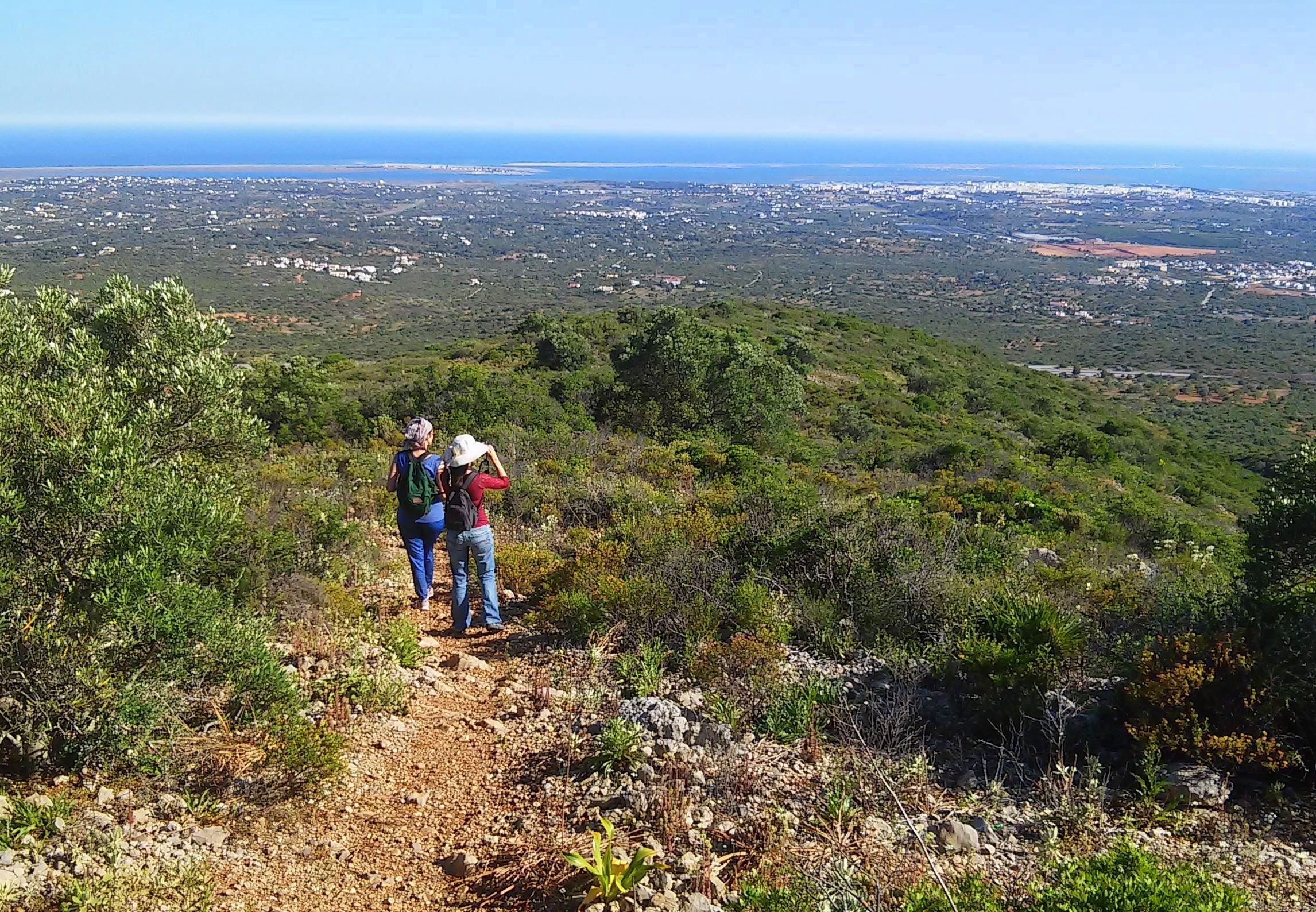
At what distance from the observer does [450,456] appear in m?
5.52

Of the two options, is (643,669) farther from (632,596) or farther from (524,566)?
(524,566)

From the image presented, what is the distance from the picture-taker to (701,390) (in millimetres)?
18234

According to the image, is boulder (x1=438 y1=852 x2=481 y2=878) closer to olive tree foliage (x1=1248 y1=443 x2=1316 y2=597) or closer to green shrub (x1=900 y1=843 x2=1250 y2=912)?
green shrub (x1=900 y1=843 x2=1250 y2=912)

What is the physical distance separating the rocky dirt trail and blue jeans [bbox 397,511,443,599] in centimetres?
129

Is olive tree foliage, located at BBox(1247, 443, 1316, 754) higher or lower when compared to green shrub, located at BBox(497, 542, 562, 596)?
higher

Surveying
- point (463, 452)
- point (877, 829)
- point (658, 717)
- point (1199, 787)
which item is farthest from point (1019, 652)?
point (463, 452)

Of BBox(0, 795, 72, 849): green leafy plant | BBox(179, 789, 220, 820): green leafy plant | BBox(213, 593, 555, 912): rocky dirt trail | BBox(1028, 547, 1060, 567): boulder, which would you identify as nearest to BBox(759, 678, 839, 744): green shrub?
BBox(213, 593, 555, 912): rocky dirt trail

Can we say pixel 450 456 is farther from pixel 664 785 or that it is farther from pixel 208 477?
pixel 664 785

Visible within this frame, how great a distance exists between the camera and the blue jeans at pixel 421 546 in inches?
227

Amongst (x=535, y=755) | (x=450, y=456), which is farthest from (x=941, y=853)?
(x=450, y=456)

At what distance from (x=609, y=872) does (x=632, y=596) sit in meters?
2.57

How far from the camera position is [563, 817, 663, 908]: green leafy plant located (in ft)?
9.82

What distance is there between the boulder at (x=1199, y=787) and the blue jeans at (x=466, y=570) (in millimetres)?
4184

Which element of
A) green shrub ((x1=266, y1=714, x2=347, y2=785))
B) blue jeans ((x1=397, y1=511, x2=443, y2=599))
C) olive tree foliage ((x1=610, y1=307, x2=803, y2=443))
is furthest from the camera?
olive tree foliage ((x1=610, y1=307, x2=803, y2=443))
